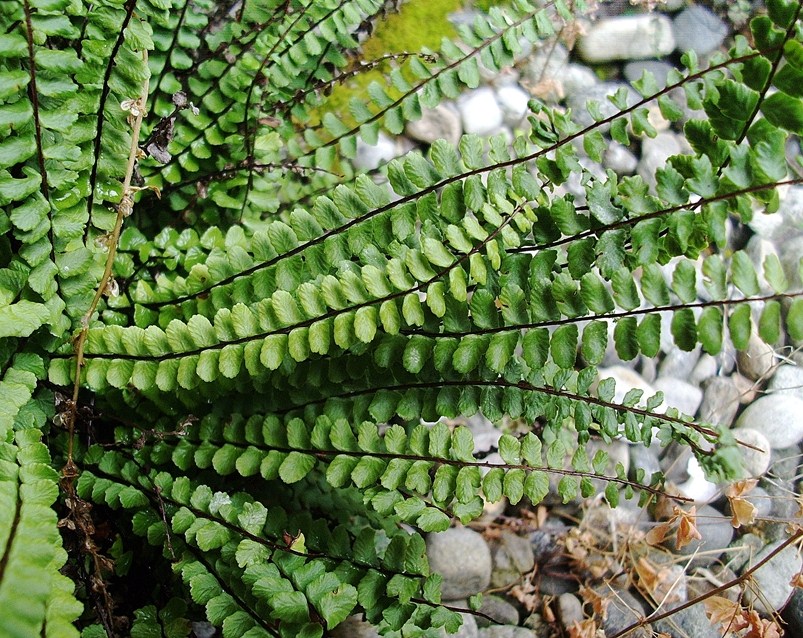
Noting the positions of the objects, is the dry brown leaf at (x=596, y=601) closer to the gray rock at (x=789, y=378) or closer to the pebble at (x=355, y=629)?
the pebble at (x=355, y=629)

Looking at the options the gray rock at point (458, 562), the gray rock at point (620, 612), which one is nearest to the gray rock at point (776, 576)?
the gray rock at point (620, 612)

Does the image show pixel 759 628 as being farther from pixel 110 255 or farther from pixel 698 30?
pixel 698 30

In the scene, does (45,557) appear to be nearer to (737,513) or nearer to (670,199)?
(670,199)

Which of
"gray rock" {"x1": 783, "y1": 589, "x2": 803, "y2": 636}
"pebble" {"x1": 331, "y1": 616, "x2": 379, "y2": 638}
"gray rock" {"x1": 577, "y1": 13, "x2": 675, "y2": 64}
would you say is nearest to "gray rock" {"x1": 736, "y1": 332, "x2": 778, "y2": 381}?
"gray rock" {"x1": 783, "y1": 589, "x2": 803, "y2": 636}

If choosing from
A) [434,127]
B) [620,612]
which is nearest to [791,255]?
[434,127]

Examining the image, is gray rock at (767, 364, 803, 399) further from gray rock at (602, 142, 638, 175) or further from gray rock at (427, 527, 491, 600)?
gray rock at (427, 527, 491, 600)

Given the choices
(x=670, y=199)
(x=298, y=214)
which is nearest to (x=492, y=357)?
(x=670, y=199)
